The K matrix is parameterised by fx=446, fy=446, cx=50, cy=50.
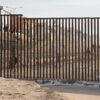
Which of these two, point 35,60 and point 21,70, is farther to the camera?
point 35,60

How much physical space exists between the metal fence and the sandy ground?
1.11 metres

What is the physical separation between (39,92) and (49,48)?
523 centimetres

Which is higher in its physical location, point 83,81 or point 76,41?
point 76,41

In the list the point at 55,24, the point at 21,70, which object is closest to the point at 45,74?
the point at 21,70

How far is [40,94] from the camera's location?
1287 centimetres

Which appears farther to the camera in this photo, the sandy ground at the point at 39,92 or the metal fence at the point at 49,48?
the metal fence at the point at 49,48

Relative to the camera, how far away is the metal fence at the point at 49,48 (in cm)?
1759

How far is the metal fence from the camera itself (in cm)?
1759

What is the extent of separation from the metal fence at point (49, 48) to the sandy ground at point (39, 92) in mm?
1110

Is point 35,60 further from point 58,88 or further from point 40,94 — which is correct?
point 40,94

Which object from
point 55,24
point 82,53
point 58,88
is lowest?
point 58,88

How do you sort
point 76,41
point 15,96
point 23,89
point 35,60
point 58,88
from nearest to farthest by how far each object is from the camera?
1. point 15,96
2. point 23,89
3. point 58,88
4. point 76,41
5. point 35,60

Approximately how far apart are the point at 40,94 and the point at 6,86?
6.30 ft

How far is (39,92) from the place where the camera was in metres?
13.2
